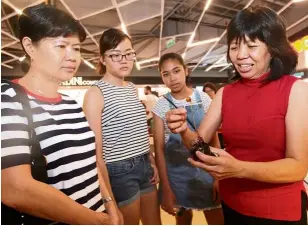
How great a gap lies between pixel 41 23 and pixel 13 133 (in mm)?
318

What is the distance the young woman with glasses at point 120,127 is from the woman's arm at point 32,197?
40 centimetres

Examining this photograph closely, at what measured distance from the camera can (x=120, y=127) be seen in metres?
1.09

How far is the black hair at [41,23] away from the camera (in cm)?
64

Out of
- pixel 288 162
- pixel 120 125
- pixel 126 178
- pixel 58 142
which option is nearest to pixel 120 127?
pixel 120 125

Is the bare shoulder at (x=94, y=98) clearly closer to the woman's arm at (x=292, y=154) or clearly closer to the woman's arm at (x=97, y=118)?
the woman's arm at (x=97, y=118)

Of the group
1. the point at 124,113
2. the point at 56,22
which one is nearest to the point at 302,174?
the point at 124,113

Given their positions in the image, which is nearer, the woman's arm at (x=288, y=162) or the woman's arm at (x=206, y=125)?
the woman's arm at (x=288, y=162)

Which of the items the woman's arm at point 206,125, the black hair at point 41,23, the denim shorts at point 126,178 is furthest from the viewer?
the denim shorts at point 126,178

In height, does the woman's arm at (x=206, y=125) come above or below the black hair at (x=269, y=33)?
below

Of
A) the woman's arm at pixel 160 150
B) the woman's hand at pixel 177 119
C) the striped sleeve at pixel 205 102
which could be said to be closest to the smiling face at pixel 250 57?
the woman's hand at pixel 177 119

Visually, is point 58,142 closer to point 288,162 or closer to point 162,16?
point 288,162

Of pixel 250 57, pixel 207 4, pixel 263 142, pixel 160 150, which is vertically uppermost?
pixel 207 4

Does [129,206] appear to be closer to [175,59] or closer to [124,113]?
[124,113]

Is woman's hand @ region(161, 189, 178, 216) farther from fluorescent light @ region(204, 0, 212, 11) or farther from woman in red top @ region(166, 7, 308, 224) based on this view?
fluorescent light @ region(204, 0, 212, 11)
